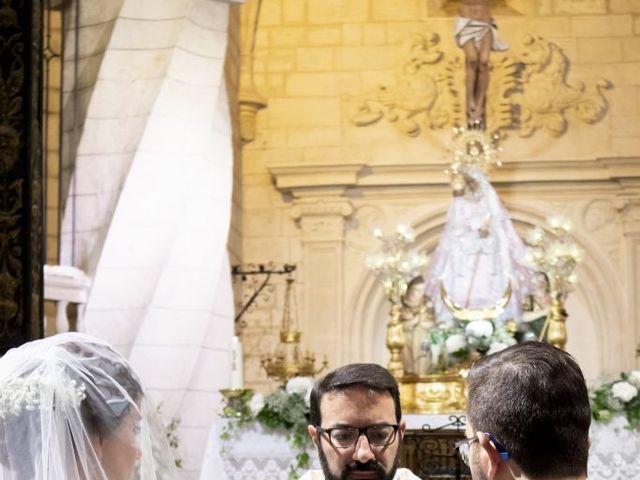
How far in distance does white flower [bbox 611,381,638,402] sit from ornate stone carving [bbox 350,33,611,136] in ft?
19.4

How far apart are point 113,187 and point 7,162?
4.29 m

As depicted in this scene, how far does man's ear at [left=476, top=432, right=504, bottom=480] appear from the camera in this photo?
204cm

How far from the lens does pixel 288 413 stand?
6.84m

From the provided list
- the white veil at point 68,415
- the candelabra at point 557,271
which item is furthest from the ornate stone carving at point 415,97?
the white veil at point 68,415

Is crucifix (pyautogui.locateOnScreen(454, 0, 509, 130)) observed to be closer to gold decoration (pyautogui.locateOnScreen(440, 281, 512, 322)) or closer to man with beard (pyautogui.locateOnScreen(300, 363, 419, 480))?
gold decoration (pyautogui.locateOnScreen(440, 281, 512, 322))

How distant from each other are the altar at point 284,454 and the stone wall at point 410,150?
508 cm

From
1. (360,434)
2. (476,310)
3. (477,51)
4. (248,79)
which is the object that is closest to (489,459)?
(360,434)

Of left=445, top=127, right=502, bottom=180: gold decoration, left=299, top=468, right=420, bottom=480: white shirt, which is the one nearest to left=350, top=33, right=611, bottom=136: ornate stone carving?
left=445, top=127, right=502, bottom=180: gold decoration

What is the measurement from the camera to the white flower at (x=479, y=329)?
27.5 feet

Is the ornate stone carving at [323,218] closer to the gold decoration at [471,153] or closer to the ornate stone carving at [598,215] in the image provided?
the ornate stone carving at [598,215]

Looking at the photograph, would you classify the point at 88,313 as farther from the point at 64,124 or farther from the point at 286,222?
the point at 286,222

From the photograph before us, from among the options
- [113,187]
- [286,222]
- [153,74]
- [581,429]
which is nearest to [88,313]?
[113,187]

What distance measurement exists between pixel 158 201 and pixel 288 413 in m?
2.99

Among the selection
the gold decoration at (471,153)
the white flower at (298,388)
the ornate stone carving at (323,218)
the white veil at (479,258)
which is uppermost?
the gold decoration at (471,153)
